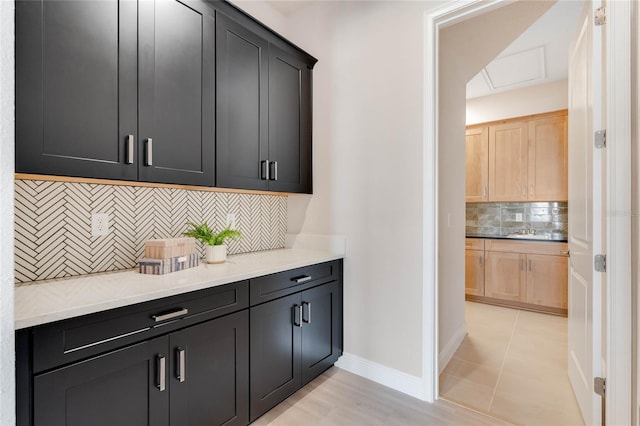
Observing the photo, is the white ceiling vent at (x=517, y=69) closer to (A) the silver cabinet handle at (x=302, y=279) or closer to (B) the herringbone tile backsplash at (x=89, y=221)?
(A) the silver cabinet handle at (x=302, y=279)

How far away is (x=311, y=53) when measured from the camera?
8.55 feet

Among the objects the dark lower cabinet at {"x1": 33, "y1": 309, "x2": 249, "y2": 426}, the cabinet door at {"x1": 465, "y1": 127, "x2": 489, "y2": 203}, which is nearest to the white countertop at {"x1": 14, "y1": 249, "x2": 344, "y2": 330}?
the dark lower cabinet at {"x1": 33, "y1": 309, "x2": 249, "y2": 426}

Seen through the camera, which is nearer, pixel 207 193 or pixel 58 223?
pixel 58 223

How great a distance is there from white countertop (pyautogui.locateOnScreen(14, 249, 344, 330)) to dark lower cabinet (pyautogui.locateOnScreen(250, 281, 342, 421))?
26 centimetres

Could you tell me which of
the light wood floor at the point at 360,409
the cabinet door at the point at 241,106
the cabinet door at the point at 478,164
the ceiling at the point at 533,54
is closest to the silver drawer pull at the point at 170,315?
the cabinet door at the point at 241,106

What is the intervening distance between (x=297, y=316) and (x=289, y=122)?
4.59 ft

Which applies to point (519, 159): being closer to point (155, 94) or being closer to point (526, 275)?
point (526, 275)

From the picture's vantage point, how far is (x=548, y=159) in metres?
3.83

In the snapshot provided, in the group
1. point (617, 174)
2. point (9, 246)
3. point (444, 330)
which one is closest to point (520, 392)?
point (444, 330)

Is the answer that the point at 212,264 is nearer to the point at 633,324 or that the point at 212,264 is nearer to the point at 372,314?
the point at 372,314

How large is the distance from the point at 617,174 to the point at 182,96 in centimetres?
213

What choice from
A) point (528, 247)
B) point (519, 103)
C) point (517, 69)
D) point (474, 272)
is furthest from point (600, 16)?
point (474, 272)

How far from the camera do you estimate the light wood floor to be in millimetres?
1781

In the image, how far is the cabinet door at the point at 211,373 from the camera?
4.41 ft
